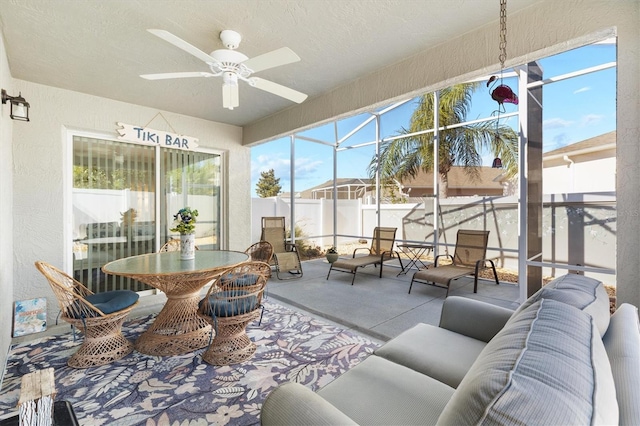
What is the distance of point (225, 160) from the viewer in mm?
4953

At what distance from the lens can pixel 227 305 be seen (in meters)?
2.45

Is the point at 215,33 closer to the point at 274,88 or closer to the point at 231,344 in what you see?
the point at 274,88

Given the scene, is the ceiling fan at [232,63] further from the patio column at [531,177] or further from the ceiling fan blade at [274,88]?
the patio column at [531,177]

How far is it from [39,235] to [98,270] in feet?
2.57

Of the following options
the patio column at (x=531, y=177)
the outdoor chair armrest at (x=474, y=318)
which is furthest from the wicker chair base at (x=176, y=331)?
the patio column at (x=531, y=177)

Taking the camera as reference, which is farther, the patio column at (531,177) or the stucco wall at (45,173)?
the patio column at (531,177)

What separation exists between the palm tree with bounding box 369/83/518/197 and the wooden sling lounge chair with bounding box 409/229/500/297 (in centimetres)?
109

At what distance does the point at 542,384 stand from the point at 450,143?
18.5ft

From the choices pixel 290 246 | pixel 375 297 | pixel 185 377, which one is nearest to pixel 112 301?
pixel 185 377

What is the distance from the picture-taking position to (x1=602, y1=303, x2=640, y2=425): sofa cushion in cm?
68

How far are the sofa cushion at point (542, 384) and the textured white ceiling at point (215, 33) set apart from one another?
83.6 inches

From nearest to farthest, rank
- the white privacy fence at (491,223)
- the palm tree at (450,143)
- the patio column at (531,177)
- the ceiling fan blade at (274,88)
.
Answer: the ceiling fan blade at (274,88), the white privacy fence at (491,223), the patio column at (531,177), the palm tree at (450,143)

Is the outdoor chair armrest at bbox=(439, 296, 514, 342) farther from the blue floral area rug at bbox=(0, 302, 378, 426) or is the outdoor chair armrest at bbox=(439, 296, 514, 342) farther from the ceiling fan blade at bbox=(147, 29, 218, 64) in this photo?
the ceiling fan blade at bbox=(147, 29, 218, 64)

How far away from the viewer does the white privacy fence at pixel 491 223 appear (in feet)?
9.43
